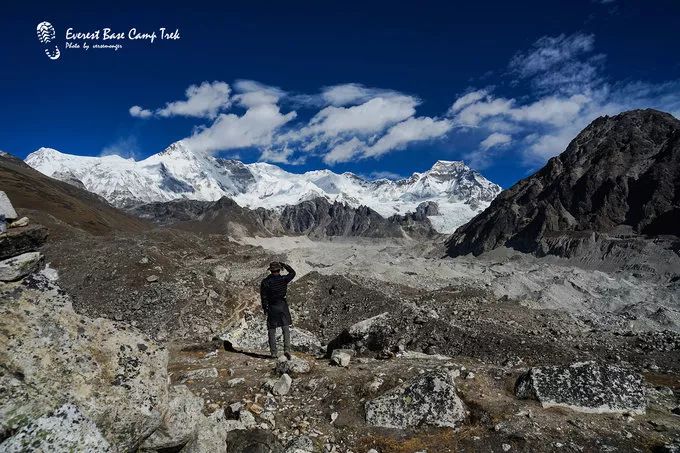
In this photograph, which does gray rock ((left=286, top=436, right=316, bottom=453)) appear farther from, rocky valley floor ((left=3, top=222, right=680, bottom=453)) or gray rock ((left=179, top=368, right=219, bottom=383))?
gray rock ((left=179, top=368, right=219, bottom=383))

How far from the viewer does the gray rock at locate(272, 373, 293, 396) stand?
981cm

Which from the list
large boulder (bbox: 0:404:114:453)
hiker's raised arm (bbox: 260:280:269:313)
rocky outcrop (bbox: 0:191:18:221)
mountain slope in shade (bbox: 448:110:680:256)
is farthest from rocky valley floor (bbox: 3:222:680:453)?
mountain slope in shade (bbox: 448:110:680:256)

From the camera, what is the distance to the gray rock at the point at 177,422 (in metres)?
6.59

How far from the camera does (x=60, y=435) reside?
5.51m

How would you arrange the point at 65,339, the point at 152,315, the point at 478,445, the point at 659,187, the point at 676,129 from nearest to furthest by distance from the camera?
the point at 65,339 < the point at 478,445 < the point at 152,315 < the point at 659,187 < the point at 676,129

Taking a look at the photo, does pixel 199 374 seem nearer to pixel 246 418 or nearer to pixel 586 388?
pixel 246 418

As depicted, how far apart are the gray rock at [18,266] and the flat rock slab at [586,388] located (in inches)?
355

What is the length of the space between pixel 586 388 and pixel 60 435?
8.88 meters

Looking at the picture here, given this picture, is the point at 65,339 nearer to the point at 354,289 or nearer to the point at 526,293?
the point at 354,289

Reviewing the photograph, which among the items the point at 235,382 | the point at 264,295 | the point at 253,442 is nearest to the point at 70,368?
the point at 253,442

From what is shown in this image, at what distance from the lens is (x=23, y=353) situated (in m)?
5.89

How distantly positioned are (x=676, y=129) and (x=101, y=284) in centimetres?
12295

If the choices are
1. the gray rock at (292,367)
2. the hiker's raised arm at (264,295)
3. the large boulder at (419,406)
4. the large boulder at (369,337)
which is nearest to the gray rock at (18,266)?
the gray rock at (292,367)

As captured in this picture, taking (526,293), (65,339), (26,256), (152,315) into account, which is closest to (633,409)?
(65,339)
